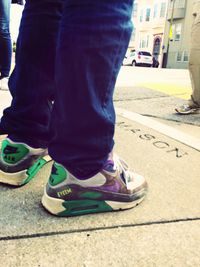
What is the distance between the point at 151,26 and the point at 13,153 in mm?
32764

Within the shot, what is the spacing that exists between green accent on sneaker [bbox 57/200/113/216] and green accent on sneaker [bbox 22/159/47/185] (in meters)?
0.25

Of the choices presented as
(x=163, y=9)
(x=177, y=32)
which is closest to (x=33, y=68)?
(x=177, y=32)

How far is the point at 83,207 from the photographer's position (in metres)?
1.00

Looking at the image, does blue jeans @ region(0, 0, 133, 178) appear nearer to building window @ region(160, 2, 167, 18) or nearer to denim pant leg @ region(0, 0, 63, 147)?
denim pant leg @ region(0, 0, 63, 147)

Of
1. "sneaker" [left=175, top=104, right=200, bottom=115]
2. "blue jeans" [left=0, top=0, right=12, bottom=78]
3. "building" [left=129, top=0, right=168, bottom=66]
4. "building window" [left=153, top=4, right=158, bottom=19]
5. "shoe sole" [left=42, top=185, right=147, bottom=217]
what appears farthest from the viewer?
"building window" [left=153, top=4, right=158, bottom=19]

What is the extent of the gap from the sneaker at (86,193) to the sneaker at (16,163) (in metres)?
0.18

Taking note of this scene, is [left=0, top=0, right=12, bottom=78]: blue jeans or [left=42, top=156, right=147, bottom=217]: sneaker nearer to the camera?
[left=42, top=156, right=147, bottom=217]: sneaker

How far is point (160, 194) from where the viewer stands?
1.16 meters

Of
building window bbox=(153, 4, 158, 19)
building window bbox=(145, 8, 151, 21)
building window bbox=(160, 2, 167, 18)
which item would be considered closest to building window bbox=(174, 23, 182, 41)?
building window bbox=(160, 2, 167, 18)

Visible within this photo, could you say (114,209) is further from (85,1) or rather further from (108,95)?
(85,1)

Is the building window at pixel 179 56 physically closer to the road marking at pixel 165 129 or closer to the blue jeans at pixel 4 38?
the blue jeans at pixel 4 38

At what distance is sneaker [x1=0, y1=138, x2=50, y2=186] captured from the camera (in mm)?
1158

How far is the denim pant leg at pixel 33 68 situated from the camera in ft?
3.92

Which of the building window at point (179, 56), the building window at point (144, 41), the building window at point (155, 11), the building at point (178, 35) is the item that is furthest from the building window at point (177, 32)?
the building window at point (144, 41)
